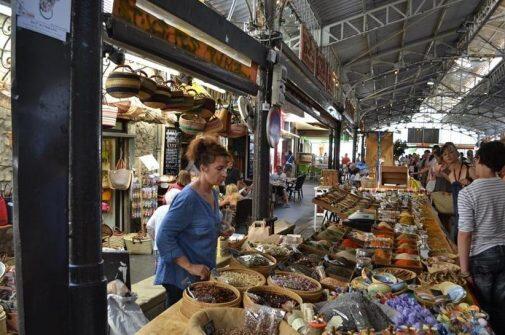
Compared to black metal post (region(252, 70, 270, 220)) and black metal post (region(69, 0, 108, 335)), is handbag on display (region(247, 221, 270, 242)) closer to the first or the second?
black metal post (region(252, 70, 270, 220))

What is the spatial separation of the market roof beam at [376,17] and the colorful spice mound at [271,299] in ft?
33.8

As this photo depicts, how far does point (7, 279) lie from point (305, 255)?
2417 mm

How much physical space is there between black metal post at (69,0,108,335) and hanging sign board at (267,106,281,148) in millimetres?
3992

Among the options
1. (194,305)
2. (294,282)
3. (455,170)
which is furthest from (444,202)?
(194,305)

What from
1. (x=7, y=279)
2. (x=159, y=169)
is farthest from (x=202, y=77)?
(x=159, y=169)

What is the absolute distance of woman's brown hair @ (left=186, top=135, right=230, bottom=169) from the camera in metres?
2.86

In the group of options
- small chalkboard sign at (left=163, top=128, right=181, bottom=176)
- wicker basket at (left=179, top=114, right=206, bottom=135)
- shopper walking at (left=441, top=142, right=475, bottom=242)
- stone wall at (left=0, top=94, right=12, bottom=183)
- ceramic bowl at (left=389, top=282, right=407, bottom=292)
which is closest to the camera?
ceramic bowl at (left=389, top=282, right=407, bottom=292)

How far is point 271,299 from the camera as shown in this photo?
2.55 m

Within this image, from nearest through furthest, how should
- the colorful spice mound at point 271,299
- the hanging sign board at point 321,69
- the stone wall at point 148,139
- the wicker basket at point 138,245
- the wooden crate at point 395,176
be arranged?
the colorful spice mound at point 271,299
the wicker basket at point 138,245
the hanging sign board at point 321,69
the stone wall at point 148,139
the wooden crate at point 395,176

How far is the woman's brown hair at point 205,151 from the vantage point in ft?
9.39

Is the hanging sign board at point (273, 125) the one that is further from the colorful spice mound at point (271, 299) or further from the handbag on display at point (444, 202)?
the handbag on display at point (444, 202)

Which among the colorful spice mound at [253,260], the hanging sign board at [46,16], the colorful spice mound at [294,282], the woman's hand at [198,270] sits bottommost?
the colorful spice mound at [294,282]

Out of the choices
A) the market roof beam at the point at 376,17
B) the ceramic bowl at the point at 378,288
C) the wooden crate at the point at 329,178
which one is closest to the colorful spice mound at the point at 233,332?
the ceramic bowl at the point at 378,288

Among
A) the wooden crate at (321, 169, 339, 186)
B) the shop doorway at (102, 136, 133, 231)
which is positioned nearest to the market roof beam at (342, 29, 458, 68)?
the wooden crate at (321, 169, 339, 186)
